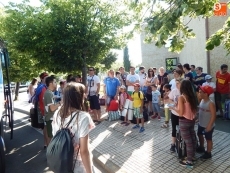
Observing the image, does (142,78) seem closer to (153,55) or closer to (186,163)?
(186,163)


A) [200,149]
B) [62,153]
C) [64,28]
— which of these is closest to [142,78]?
[64,28]

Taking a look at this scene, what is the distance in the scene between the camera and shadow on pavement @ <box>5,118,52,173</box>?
5020mm

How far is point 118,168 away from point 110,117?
3.67 metres

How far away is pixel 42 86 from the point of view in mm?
5637

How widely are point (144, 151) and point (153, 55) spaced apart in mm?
17726

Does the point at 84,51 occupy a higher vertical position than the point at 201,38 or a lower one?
lower

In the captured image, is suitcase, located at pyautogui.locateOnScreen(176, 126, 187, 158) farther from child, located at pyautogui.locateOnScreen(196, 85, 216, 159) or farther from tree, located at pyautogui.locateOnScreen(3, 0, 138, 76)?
tree, located at pyautogui.locateOnScreen(3, 0, 138, 76)

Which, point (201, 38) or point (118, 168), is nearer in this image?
point (118, 168)

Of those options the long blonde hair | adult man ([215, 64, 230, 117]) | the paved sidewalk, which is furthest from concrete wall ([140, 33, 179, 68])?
the long blonde hair

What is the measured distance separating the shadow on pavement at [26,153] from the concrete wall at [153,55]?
15.7 metres

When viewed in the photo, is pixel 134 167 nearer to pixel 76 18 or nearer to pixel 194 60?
pixel 76 18

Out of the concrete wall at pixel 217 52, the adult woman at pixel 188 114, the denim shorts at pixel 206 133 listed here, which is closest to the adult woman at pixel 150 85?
the denim shorts at pixel 206 133

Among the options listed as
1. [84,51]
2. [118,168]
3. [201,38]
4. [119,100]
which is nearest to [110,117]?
[119,100]

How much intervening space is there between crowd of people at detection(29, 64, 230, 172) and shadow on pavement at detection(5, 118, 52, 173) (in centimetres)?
46
